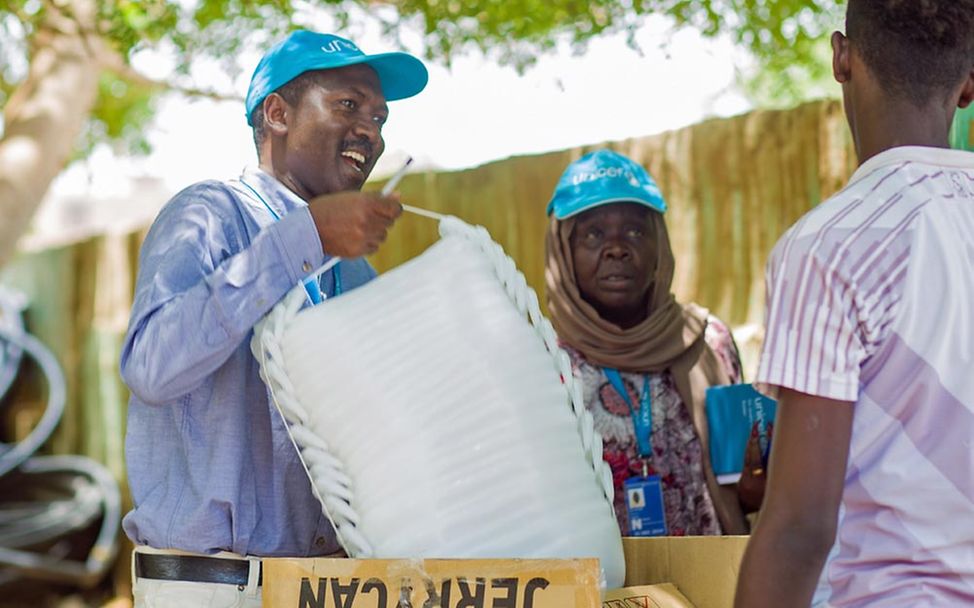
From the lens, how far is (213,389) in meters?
2.21

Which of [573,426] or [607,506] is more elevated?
[573,426]

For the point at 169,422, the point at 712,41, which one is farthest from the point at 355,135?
the point at 712,41

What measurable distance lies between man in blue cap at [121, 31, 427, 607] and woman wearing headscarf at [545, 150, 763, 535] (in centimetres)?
144

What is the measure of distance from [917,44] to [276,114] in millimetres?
1354

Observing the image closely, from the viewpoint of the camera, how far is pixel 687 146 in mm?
5465

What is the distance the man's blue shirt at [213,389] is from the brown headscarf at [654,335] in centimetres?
166

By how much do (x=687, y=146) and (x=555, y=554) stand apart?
384 centimetres

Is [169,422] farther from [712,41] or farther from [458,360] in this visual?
[712,41]

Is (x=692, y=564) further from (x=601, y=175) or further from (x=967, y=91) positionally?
(x=601, y=175)

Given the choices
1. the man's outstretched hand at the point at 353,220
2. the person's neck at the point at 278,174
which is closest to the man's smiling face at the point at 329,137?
the person's neck at the point at 278,174

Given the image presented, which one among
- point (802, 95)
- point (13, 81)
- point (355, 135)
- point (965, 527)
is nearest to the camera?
point (965, 527)

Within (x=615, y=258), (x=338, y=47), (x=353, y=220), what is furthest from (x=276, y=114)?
(x=615, y=258)

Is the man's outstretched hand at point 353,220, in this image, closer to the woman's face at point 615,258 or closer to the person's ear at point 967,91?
the person's ear at point 967,91

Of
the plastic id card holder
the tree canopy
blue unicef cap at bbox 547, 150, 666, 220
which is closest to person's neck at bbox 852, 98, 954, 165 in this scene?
the plastic id card holder
